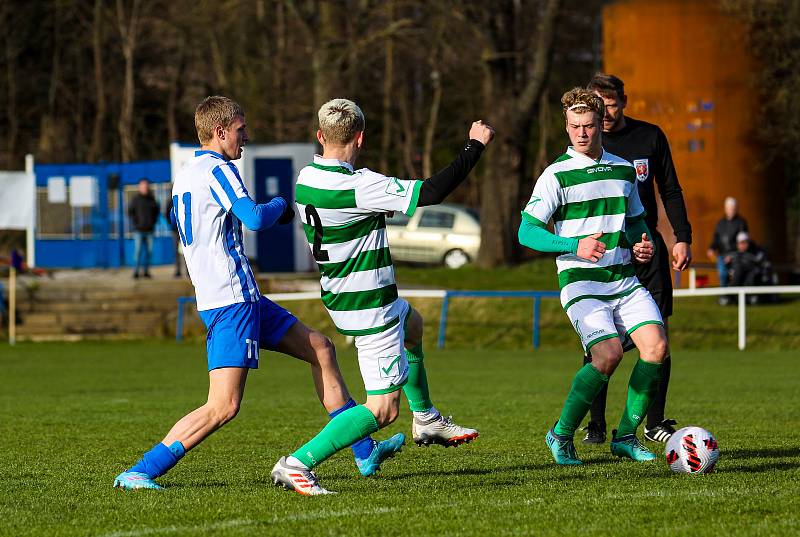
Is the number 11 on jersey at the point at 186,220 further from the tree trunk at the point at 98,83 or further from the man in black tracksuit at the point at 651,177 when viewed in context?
the tree trunk at the point at 98,83

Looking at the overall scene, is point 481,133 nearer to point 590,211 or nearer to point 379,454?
point 590,211

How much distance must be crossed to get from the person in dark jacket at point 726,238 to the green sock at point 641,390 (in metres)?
14.5

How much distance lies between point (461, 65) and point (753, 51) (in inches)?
735

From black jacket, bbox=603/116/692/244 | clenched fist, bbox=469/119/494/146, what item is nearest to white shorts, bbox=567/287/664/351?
black jacket, bbox=603/116/692/244

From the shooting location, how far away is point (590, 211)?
7.53 meters

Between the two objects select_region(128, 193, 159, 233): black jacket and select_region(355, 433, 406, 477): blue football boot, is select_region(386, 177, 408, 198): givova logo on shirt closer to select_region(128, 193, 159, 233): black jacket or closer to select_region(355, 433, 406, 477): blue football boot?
select_region(355, 433, 406, 477): blue football boot

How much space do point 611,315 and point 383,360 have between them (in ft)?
4.94

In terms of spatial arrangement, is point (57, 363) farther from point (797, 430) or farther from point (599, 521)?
point (599, 521)

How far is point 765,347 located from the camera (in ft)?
67.4

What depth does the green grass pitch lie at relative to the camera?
5910 millimetres

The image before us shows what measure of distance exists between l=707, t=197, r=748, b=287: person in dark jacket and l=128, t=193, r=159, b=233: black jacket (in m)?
11.0

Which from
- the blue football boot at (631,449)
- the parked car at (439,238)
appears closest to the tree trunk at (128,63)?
the parked car at (439,238)

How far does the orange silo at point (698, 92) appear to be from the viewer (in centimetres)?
2397

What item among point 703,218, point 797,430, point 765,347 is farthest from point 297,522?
point 703,218
